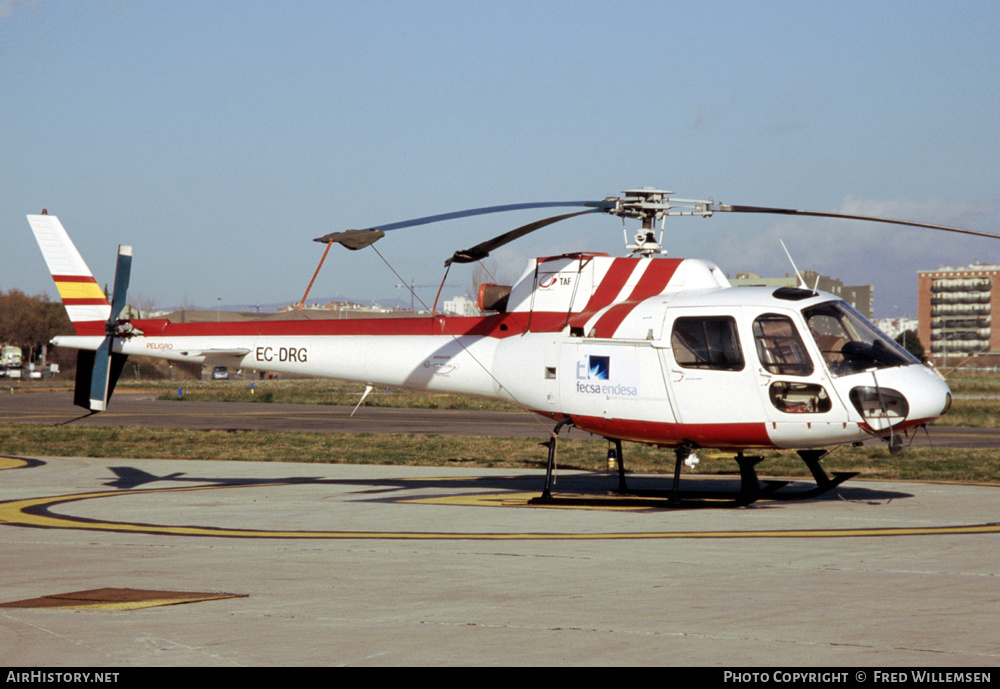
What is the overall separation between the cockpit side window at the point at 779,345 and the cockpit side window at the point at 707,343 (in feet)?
1.08

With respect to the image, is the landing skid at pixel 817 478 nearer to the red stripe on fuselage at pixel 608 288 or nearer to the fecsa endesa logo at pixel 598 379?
the fecsa endesa logo at pixel 598 379

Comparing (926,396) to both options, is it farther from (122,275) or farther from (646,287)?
(122,275)

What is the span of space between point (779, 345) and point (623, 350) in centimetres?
237

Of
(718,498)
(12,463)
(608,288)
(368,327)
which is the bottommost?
(12,463)

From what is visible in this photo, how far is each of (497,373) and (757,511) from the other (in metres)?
4.84

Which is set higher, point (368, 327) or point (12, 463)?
point (368, 327)

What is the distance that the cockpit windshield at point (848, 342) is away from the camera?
559 inches

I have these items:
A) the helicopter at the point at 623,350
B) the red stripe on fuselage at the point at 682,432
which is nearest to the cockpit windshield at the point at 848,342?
the helicopter at the point at 623,350

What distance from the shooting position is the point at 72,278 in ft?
61.3

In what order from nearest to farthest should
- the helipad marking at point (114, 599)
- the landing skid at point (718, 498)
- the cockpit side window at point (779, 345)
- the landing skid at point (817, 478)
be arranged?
the helipad marking at point (114, 599) → the cockpit side window at point (779, 345) → the landing skid at point (718, 498) → the landing skid at point (817, 478)

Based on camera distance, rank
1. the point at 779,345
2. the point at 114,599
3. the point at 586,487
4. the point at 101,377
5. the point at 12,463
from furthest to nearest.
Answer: the point at 12,463, the point at 586,487, the point at 101,377, the point at 779,345, the point at 114,599

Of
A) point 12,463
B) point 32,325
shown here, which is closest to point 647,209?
point 12,463

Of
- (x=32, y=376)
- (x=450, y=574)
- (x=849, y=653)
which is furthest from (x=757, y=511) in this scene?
(x=32, y=376)

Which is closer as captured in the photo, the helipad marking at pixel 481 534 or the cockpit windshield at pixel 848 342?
the helipad marking at pixel 481 534
